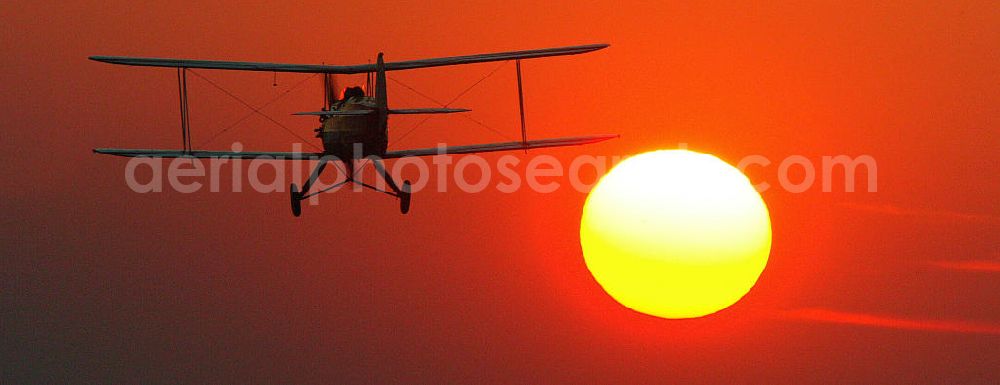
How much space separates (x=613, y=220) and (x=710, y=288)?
3.37 meters

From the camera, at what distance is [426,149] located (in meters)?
38.2

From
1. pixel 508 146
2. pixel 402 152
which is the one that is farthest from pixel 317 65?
pixel 508 146

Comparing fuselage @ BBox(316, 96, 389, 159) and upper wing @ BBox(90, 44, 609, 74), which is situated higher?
upper wing @ BBox(90, 44, 609, 74)

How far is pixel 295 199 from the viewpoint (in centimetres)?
4047

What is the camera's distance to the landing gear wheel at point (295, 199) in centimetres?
4047

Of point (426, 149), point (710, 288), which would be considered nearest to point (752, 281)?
point (710, 288)

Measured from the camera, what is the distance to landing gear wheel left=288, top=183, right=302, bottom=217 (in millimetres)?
40469

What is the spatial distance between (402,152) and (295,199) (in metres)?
4.36

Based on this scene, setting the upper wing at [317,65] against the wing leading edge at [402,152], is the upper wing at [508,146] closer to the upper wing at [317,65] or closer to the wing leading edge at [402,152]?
the wing leading edge at [402,152]

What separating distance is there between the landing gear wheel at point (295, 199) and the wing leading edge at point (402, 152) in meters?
2.11

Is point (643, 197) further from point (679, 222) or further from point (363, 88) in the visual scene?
point (363, 88)

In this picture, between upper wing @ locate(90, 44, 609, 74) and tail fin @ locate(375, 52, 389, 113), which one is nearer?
upper wing @ locate(90, 44, 609, 74)

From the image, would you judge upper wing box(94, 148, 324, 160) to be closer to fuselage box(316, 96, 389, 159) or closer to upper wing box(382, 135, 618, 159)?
fuselage box(316, 96, 389, 159)

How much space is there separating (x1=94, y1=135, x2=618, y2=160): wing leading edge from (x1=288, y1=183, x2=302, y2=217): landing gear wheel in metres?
2.11
